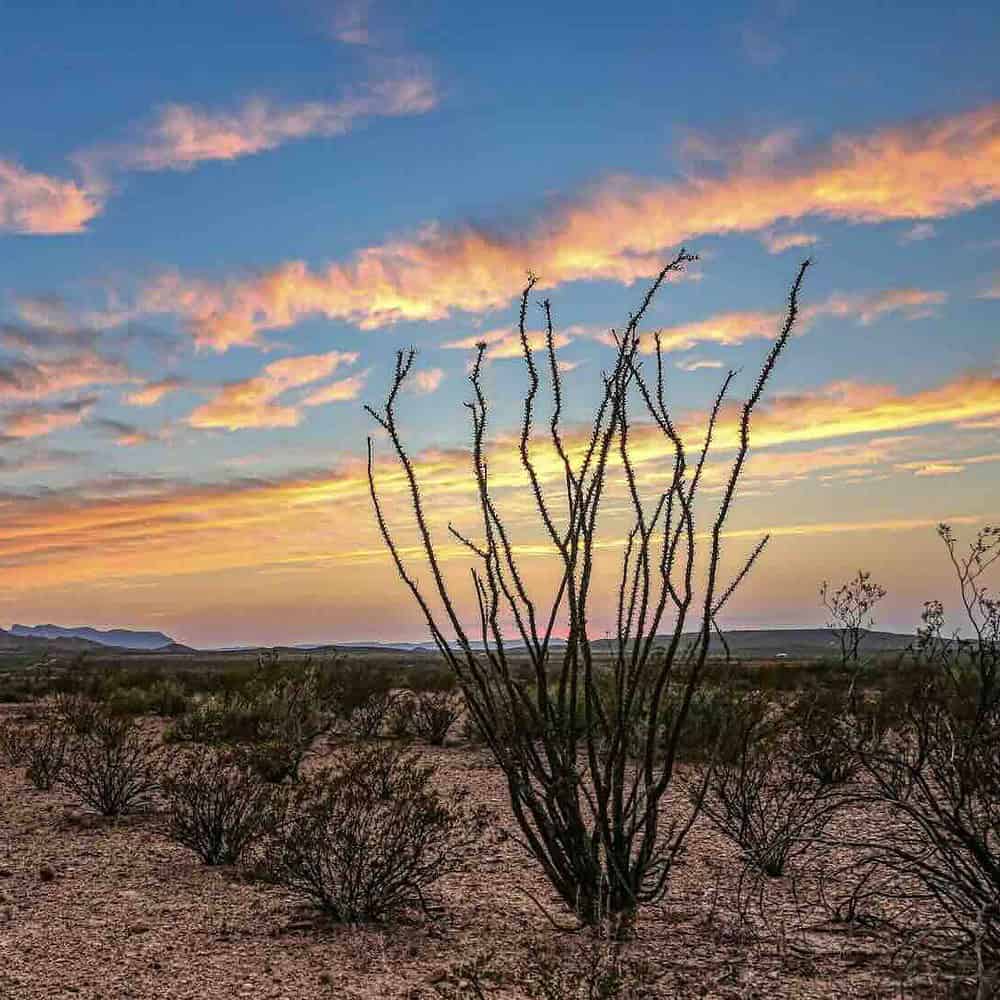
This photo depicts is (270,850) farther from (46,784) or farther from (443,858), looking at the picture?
(46,784)

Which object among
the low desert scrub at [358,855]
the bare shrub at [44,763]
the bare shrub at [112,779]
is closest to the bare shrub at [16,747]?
the bare shrub at [44,763]

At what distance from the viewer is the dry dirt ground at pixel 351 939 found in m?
5.38

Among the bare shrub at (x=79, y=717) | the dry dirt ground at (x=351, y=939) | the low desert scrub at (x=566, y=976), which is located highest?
the bare shrub at (x=79, y=717)

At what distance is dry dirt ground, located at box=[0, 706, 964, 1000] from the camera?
5.38m

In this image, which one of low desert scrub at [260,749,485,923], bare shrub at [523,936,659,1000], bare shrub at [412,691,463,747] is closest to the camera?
bare shrub at [523,936,659,1000]

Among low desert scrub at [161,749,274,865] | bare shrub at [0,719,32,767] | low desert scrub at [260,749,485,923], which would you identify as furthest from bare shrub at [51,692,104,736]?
low desert scrub at [260,749,485,923]

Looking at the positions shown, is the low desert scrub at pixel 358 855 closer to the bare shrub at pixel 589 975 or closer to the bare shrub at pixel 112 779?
the bare shrub at pixel 589 975

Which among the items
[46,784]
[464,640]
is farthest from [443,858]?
[46,784]

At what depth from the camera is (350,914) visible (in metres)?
6.63

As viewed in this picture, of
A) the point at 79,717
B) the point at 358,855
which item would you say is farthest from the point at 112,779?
the point at 358,855

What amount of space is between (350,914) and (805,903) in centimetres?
281

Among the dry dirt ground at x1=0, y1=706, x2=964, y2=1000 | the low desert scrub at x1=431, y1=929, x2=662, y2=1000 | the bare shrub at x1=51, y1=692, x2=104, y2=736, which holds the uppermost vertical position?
the bare shrub at x1=51, y1=692, x2=104, y2=736

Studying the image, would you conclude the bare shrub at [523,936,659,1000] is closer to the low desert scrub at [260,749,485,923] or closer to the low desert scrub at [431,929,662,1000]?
the low desert scrub at [431,929,662,1000]

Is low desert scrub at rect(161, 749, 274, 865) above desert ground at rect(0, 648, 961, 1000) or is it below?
above
